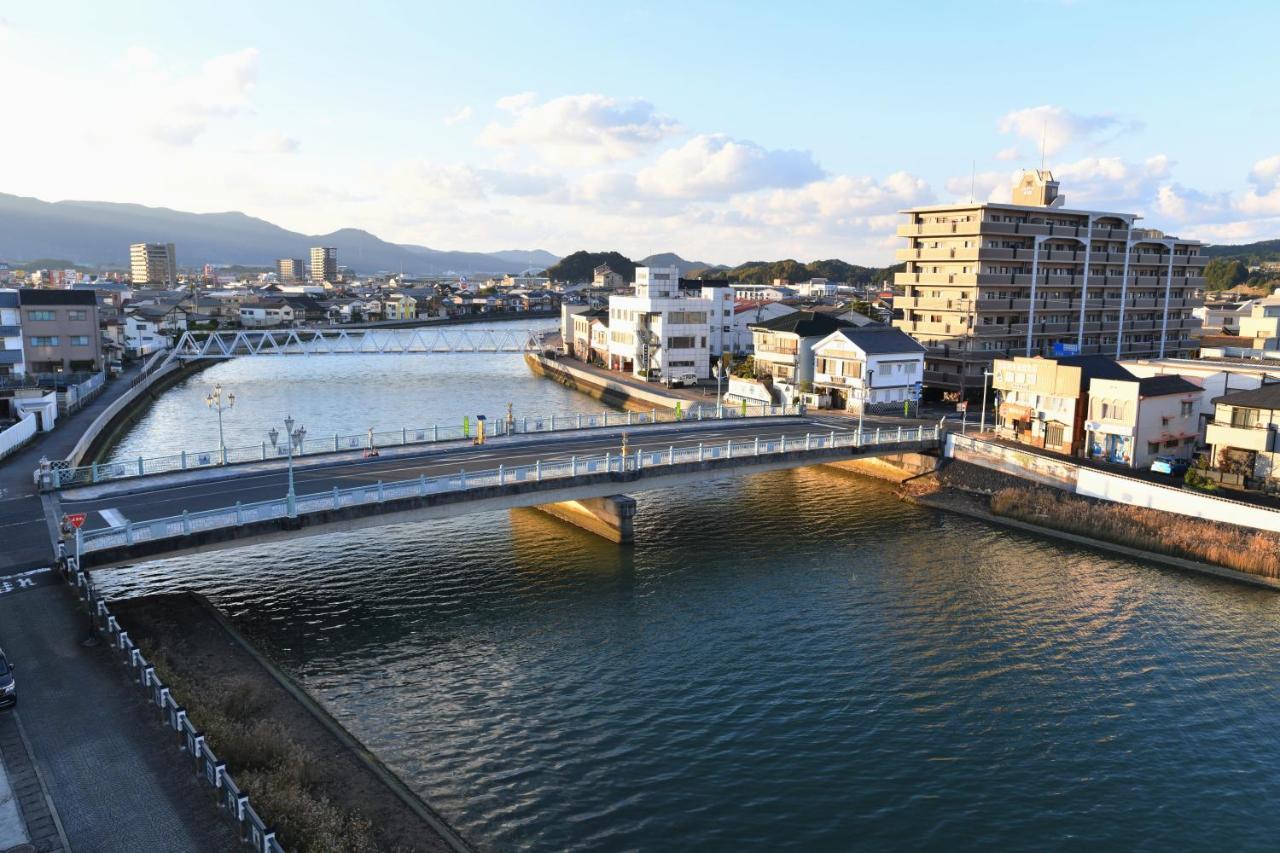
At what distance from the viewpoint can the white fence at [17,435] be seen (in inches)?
1549

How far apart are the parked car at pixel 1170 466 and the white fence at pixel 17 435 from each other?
5358 centimetres

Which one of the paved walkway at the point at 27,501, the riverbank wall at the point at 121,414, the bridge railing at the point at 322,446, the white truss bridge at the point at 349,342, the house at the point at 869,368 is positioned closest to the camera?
the paved walkway at the point at 27,501

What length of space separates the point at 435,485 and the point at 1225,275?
171 metres

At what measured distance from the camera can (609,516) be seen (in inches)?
1388

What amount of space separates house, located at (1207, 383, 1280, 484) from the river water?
8282 millimetres

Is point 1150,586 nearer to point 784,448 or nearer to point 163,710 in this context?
point 784,448

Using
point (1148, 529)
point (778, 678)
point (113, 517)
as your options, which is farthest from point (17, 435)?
point (1148, 529)

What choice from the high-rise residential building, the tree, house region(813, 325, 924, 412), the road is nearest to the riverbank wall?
the road

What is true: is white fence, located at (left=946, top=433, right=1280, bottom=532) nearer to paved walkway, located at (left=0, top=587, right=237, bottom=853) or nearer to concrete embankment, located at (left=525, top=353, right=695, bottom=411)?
concrete embankment, located at (left=525, top=353, right=695, bottom=411)

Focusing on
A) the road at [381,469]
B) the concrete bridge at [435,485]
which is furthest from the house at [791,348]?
the concrete bridge at [435,485]

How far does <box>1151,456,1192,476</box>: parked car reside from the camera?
39.4 meters

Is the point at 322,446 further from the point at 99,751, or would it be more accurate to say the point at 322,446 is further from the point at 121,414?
the point at 99,751

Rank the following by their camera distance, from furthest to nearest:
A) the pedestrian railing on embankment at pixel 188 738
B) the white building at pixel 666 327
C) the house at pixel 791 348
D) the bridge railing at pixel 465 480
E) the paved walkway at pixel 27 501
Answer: the white building at pixel 666 327
the house at pixel 791 348
the bridge railing at pixel 465 480
the paved walkway at pixel 27 501
the pedestrian railing on embankment at pixel 188 738

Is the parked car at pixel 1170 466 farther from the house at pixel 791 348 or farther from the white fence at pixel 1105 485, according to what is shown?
the house at pixel 791 348
